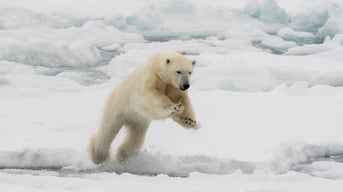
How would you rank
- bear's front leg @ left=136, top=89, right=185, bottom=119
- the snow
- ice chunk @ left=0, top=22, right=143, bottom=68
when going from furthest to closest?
ice chunk @ left=0, top=22, right=143, bottom=68, the snow, bear's front leg @ left=136, top=89, right=185, bottom=119

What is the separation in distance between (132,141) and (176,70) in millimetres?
1035

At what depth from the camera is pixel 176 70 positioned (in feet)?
11.8

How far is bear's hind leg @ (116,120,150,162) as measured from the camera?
4.32 m

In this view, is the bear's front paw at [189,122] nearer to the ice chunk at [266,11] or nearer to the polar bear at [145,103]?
the polar bear at [145,103]

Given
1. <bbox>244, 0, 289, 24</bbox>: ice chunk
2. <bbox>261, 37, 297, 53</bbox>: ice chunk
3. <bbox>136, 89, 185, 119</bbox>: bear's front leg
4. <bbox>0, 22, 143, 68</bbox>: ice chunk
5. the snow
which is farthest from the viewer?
<bbox>244, 0, 289, 24</bbox>: ice chunk

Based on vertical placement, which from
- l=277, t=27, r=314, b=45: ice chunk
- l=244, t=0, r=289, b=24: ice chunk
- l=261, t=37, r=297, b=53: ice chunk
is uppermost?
l=244, t=0, r=289, b=24: ice chunk

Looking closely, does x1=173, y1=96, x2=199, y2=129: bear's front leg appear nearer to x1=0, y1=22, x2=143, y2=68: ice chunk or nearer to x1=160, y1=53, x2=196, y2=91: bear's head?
x1=160, y1=53, x2=196, y2=91: bear's head

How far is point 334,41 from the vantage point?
14617 mm

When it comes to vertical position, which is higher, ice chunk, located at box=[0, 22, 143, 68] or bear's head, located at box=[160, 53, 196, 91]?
ice chunk, located at box=[0, 22, 143, 68]

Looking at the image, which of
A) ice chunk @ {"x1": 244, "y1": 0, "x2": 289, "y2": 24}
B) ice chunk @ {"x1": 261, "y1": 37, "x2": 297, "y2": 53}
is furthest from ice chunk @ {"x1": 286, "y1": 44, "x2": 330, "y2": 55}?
ice chunk @ {"x1": 244, "y1": 0, "x2": 289, "y2": 24}

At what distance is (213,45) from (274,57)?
4.03 metres

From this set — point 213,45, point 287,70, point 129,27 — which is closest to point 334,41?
point 213,45

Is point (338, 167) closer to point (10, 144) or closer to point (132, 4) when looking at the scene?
point (10, 144)

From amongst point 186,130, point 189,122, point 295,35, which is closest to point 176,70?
point 189,122
